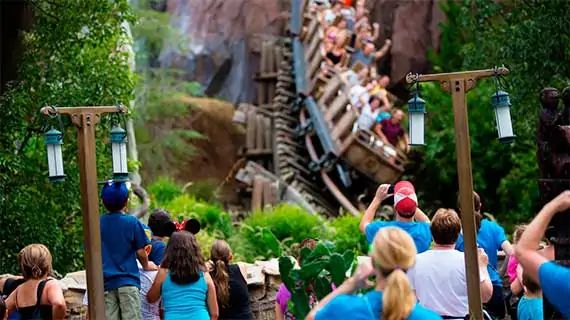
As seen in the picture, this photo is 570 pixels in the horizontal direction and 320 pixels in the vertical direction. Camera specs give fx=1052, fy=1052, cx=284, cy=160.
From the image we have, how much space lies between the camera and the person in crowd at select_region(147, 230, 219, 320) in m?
5.87

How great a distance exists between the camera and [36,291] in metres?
6.06

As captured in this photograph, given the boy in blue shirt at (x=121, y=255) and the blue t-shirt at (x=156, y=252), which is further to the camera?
the blue t-shirt at (x=156, y=252)

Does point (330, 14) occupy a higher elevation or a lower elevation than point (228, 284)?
higher

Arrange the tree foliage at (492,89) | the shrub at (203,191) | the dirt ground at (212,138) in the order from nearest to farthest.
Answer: the tree foliage at (492,89) < the shrub at (203,191) < the dirt ground at (212,138)

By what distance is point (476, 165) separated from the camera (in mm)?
20266

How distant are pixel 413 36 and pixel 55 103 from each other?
1667cm

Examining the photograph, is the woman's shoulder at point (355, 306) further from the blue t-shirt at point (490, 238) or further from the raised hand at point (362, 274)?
the blue t-shirt at point (490, 238)

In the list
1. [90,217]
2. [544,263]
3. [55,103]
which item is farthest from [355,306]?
[55,103]

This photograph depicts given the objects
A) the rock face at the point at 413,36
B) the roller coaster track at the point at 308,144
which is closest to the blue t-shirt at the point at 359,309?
the roller coaster track at the point at 308,144

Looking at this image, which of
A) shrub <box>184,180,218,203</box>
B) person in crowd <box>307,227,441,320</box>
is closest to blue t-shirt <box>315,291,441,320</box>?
person in crowd <box>307,227,441,320</box>

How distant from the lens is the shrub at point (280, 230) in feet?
45.7

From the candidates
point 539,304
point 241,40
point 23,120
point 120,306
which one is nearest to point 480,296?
point 539,304

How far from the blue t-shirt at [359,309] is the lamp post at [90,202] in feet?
9.20

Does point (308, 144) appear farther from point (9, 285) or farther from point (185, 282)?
point (185, 282)
